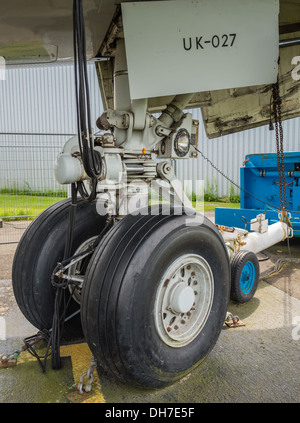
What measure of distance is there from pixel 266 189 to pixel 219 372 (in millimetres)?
3882

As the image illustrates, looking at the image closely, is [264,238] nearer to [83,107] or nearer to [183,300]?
[183,300]

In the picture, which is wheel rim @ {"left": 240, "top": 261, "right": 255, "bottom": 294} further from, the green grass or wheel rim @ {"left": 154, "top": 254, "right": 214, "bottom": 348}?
the green grass

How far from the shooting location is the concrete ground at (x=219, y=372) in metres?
1.91

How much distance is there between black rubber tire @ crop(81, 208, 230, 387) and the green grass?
482 centimetres

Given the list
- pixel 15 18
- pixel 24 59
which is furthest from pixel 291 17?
pixel 24 59

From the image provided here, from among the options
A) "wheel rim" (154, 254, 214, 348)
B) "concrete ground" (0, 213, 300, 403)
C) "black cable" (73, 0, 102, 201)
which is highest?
"black cable" (73, 0, 102, 201)

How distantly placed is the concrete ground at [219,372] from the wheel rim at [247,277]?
0.24 m

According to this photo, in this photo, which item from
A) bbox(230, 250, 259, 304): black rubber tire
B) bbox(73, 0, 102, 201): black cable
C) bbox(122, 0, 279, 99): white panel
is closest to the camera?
bbox(73, 0, 102, 201): black cable

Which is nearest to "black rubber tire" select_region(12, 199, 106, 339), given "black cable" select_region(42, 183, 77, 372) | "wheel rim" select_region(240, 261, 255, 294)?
"black cable" select_region(42, 183, 77, 372)

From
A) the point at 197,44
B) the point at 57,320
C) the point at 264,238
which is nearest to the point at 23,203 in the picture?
the point at 264,238

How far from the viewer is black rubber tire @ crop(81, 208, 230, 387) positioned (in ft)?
5.79
